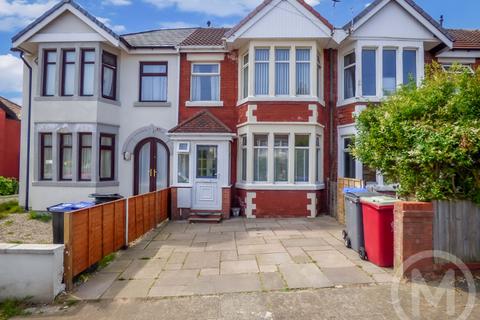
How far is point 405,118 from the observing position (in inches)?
249

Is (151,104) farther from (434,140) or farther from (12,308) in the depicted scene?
(434,140)

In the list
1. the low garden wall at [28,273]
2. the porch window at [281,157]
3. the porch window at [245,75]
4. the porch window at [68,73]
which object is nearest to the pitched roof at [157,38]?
the porch window at [68,73]

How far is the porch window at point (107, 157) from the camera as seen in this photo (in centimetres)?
1257

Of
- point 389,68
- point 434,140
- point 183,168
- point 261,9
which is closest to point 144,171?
point 183,168

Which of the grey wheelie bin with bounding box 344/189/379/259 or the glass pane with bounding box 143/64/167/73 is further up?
the glass pane with bounding box 143/64/167/73

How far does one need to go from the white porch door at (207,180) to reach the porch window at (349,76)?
529 centimetres

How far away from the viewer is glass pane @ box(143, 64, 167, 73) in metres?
13.2

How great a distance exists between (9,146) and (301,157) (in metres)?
20.8

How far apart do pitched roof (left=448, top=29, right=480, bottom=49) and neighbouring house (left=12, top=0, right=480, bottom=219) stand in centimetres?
11

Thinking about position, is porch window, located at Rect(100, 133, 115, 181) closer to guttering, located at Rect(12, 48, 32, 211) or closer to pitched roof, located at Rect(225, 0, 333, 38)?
guttering, located at Rect(12, 48, 32, 211)

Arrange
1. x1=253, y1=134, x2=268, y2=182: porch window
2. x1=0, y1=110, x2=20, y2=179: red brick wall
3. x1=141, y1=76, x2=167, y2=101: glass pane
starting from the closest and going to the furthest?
x1=253, y1=134, x2=268, y2=182: porch window → x1=141, y1=76, x2=167, y2=101: glass pane → x1=0, y1=110, x2=20, y2=179: red brick wall

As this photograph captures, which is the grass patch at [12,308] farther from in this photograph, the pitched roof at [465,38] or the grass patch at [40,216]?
the pitched roof at [465,38]

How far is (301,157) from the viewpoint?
11.7 m

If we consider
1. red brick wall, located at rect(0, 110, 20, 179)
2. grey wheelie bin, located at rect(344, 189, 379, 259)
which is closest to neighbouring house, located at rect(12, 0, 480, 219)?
grey wheelie bin, located at rect(344, 189, 379, 259)
